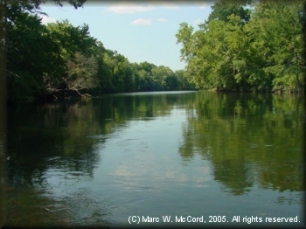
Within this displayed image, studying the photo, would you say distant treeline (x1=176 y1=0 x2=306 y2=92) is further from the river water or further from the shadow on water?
the river water

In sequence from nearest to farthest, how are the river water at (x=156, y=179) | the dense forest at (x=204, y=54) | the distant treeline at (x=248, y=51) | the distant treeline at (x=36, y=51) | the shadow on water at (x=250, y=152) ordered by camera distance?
the river water at (x=156, y=179) → the shadow on water at (x=250, y=152) → the distant treeline at (x=36, y=51) → the dense forest at (x=204, y=54) → the distant treeline at (x=248, y=51)

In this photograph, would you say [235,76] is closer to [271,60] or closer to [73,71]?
[271,60]

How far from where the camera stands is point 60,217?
233 inches

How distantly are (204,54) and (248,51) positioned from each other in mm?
9556

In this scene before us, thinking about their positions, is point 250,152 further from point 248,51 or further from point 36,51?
point 248,51

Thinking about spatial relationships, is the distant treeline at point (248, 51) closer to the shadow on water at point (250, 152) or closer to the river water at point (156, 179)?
the shadow on water at point (250, 152)

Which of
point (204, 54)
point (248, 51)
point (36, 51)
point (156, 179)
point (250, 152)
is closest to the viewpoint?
point (156, 179)

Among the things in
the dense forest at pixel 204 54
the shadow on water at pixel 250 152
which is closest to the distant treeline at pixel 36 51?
the dense forest at pixel 204 54

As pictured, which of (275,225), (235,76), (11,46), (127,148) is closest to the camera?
(275,225)

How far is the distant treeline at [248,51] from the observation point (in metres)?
53.2

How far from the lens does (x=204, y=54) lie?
70.6 metres

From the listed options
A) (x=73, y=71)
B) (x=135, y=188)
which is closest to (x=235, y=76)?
(x=73, y=71)

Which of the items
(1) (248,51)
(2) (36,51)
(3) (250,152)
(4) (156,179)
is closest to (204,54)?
(1) (248,51)

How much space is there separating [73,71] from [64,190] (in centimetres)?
5359
